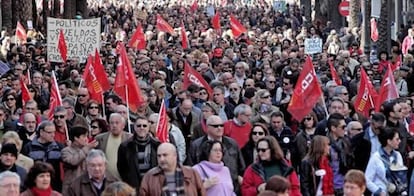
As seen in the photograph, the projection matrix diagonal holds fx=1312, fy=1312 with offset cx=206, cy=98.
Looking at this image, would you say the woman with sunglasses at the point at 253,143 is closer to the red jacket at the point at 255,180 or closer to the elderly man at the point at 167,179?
the red jacket at the point at 255,180

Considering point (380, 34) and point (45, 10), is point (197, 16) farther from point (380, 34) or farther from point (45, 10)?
point (380, 34)

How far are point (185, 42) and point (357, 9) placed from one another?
8.20 metres

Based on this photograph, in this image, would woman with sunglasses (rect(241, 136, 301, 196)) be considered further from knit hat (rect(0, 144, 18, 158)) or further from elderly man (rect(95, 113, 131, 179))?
knit hat (rect(0, 144, 18, 158))

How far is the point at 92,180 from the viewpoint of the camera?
37.7 ft

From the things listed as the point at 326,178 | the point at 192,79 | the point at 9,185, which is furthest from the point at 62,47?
the point at 9,185

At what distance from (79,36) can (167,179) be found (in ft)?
39.3

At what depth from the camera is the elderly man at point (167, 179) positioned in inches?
441

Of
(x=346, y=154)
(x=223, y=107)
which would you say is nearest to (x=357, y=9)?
(x=223, y=107)

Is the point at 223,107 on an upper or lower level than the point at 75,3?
lower

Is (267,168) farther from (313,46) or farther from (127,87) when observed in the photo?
(313,46)

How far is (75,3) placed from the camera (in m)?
43.7

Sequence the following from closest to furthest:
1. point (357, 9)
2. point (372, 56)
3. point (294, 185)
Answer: point (294, 185) < point (372, 56) < point (357, 9)

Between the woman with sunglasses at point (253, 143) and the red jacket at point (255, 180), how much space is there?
1551 millimetres

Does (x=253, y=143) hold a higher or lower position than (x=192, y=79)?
lower
